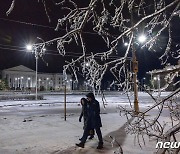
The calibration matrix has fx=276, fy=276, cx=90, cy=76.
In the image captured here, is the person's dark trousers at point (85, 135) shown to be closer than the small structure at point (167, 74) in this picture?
No

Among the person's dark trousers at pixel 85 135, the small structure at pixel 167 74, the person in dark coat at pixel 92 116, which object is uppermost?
the small structure at pixel 167 74

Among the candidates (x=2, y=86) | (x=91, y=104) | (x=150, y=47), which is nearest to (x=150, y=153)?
(x=91, y=104)

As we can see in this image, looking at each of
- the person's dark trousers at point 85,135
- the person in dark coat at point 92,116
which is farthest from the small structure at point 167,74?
the person's dark trousers at point 85,135

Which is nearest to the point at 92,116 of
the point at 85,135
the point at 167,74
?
the point at 85,135

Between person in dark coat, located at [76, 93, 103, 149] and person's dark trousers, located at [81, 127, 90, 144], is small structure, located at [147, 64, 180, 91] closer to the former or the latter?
person in dark coat, located at [76, 93, 103, 149]

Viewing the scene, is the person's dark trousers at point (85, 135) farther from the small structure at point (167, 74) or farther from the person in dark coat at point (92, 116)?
the small structure at point (167, 74)

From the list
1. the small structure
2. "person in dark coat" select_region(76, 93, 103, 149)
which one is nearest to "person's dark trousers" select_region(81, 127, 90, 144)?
"person in dark coat" select_region(76, 93, 103, 149)

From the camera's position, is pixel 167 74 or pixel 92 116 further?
pixel 92 116

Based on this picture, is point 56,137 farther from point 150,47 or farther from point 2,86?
point 2,86

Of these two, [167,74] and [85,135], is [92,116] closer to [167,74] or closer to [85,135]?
[85,135]

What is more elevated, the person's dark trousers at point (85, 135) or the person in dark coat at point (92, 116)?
the person in dark coat at point (92, 116)

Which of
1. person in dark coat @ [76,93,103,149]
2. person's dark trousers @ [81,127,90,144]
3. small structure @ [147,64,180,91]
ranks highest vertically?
small structure @ [147,64,180,91]

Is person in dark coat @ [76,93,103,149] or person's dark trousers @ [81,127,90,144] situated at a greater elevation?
person in dark coat @ [76,93,103,149]

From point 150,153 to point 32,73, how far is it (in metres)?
112
